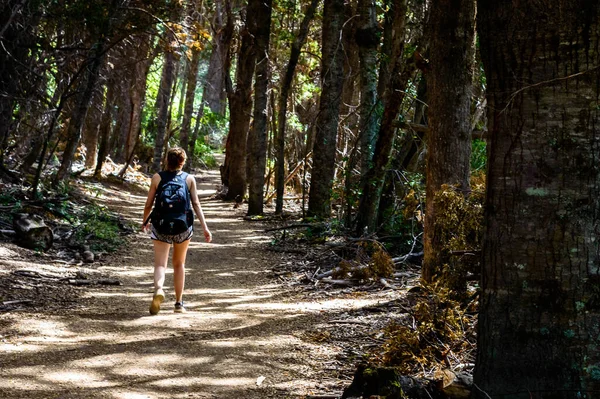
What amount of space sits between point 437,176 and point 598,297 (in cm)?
384

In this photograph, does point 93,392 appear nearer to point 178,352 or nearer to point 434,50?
point 178,352

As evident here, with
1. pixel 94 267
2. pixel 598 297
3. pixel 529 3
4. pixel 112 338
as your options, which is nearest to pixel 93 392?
pixel 112 338

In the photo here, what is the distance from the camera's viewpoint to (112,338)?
6891 millimetres

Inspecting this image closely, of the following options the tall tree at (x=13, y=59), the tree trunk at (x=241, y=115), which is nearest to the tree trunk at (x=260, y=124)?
the tree trunk at (x=241, y=115)

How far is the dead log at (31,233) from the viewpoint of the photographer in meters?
11.4

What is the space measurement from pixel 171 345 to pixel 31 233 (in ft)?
19.0

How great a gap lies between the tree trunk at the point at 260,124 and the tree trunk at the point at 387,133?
8019 mm

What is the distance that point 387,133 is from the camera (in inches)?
436

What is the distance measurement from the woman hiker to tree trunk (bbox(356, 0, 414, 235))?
3.55 meters

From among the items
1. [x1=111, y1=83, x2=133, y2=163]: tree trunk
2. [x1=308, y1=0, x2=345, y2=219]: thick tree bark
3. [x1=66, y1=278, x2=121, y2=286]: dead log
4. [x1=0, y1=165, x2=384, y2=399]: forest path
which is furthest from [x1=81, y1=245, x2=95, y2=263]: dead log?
[x1=111, y1=83, x2=133, y2=163]: tree trunk

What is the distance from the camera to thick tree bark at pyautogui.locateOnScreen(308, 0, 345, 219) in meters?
16.7

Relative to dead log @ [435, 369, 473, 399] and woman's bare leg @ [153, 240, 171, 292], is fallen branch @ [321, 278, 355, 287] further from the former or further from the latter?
dead log @ [435, 369, 473, 399]

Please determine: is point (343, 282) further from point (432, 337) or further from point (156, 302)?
point (432, 337)

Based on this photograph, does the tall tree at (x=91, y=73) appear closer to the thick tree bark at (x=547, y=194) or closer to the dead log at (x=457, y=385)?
the dead log at (x=457, y=385)
